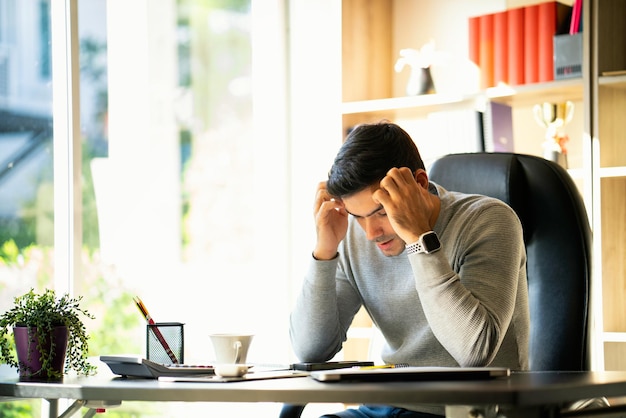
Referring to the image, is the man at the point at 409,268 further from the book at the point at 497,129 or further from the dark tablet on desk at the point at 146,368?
the book at the point at 497,129

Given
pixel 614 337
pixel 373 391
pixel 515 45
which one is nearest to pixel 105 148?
pixel 515 45

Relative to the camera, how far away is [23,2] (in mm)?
2570

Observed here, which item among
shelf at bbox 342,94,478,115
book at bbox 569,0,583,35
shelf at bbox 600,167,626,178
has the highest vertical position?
book at bbox 569,0,583,35

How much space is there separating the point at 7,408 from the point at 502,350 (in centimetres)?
146

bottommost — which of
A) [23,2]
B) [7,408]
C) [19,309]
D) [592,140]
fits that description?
[7,408]

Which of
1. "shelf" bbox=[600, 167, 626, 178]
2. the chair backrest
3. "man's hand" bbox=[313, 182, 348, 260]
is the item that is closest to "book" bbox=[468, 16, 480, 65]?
"shelf" bbox=[600, 167, 626, 178]

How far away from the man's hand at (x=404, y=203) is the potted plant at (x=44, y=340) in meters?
0.65

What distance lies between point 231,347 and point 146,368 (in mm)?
202

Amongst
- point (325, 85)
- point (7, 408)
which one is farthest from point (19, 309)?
point (325, 85)

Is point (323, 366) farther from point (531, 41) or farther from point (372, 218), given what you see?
point (531, 41)

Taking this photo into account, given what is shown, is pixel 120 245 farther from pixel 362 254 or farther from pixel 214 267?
pixel 362 254

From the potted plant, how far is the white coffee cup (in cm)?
25

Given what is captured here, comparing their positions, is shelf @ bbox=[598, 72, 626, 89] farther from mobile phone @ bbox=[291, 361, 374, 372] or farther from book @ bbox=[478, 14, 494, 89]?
mobile phone @ bbox=[291, 361, 374, 372]

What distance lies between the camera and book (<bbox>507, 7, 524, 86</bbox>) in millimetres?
3154
